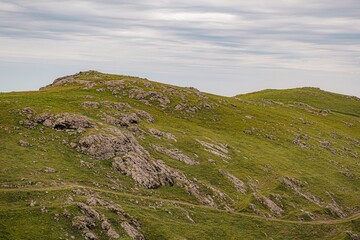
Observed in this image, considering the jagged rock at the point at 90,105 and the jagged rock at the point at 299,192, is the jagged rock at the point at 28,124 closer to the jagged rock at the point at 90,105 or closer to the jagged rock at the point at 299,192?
the jagged rock at the point at 90,105

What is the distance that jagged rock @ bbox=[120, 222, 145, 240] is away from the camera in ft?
167

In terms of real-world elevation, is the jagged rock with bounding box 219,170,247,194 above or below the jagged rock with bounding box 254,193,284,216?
above

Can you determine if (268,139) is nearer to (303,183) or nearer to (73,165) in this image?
(303,183)

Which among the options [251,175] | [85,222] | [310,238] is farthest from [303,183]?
[85,222]

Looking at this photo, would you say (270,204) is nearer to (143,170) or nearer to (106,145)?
(143,170)

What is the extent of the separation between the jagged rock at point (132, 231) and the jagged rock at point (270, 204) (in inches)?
1205

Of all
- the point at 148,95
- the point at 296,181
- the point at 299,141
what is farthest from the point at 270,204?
the point at 148,95

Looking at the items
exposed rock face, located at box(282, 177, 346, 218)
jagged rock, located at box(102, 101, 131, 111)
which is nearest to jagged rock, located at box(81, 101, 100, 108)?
jagged rock, located at box(102, 101, 131, 111)

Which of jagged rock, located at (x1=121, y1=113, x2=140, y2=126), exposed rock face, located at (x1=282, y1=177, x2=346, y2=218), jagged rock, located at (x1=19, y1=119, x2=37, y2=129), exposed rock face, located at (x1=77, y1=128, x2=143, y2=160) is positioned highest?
jagged rock, located at (x1=121, y1=113, x2=140, y2=126)

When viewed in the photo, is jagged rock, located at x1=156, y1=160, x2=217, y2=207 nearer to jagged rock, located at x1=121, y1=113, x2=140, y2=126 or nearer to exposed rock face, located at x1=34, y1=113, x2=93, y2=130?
jagged rock, located at x1=121, y1=113, x2=140, y2=126

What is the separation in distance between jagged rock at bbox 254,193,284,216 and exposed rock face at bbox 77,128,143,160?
24.8m

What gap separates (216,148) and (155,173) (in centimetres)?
2642

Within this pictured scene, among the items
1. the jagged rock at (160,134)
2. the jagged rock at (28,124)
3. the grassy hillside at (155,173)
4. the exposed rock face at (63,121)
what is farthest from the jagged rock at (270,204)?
the jagged rock at (28,124)

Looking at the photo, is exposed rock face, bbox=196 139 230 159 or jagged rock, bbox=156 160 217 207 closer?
jagged rock, bbox=156 160 217 207
